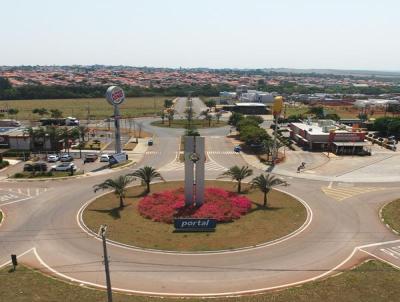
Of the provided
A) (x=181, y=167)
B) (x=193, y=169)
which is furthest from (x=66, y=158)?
(x=193, y=169)

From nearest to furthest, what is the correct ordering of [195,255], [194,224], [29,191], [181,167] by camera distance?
[195,255]
[194,224]
[29,191]
[181,167]

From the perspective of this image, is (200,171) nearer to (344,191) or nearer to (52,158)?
(344,191)

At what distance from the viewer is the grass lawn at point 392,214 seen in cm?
5184

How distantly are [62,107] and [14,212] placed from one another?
5647 inches

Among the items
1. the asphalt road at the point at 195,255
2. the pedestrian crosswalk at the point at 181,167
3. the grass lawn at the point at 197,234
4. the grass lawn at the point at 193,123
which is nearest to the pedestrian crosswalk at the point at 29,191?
the asphalt road at the point at 195,255

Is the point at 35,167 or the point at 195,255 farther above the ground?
the point at 35,167

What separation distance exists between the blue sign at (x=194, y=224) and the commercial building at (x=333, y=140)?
59.0m

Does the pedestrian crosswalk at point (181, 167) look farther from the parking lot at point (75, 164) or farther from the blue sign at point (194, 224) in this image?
the blue sign at point (194, 224)

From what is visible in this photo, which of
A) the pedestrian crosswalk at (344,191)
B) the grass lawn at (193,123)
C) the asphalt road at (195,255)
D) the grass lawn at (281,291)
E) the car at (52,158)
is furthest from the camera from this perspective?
the grass lawn at (193,123)

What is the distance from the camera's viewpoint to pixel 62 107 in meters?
190

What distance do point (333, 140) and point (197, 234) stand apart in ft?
212

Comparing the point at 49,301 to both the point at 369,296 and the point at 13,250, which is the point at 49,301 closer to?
the point at 13,250

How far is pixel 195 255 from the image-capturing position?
42719 millimetres

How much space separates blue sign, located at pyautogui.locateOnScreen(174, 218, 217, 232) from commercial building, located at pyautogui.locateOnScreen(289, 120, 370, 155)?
58982mm
